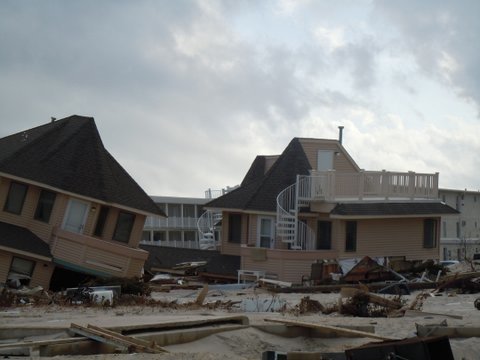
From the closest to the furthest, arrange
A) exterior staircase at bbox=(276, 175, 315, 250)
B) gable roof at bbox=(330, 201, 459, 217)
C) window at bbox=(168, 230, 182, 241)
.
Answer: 1. gable roof at bbox=(330, 201, 459, 217)
2. exterior staircase at bbox=(276, 175, 315, 250)
3. window at bbox=(168, 230, 182, 241)

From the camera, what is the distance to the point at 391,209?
116 ft

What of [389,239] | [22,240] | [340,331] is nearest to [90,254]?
[22,240]

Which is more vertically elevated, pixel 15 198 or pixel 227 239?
pixel 227 239

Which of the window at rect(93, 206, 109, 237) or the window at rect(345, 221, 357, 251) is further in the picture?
the window at rect(345, 221, 357, 251)

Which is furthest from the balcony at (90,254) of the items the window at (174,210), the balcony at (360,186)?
the window at (174,210)

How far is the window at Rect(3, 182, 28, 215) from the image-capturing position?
102ft

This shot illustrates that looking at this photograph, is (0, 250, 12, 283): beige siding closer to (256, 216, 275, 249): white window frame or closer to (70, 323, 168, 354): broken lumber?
(256, 216, 275, 249): white window frame

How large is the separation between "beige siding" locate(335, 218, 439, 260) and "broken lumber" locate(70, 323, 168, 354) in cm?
2261

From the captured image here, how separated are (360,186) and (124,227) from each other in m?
9.89

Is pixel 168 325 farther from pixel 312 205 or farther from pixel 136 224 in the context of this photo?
pixel 312 205

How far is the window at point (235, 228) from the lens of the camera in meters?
39.0

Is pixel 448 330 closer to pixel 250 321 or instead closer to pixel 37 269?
pixel 250 321

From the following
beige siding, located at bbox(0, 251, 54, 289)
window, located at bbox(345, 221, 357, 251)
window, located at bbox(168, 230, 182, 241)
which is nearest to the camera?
beige siding, located at bbox(0, 251, 54, 289)

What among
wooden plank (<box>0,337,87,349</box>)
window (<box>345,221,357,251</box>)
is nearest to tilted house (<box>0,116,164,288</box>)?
window (<box>345,221,357,251</box>)
